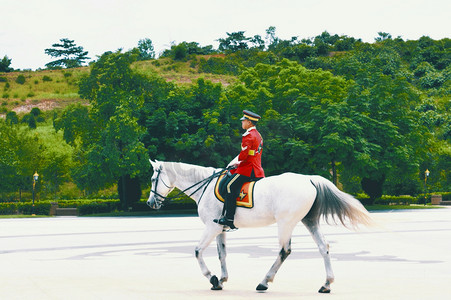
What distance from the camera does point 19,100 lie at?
340ft

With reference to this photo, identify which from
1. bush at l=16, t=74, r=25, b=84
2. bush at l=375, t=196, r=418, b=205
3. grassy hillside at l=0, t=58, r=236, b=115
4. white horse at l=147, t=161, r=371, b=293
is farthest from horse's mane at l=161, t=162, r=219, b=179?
bush at l=16, t=74, r=25, b=84

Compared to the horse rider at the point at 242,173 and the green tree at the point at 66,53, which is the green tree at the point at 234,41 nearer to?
the green tree at the point at 66,53

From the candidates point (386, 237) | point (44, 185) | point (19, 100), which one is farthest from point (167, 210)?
point (19, 100)

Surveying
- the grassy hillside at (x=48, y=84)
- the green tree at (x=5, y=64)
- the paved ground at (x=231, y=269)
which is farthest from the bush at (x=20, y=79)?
the paved ground at (x=231, y=269)

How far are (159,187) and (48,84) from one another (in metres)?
109

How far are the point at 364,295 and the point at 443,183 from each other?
225ft

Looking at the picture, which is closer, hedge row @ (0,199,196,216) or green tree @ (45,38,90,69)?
hedge row @ (0,199,196,216)

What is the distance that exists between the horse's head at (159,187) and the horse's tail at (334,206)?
2.69 metres

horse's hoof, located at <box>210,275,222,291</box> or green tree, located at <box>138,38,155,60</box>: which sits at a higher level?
green tree, located at <box>138,38,155,60</box>

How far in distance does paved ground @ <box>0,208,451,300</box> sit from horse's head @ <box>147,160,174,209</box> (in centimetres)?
141

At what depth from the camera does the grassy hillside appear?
101812 millimetres

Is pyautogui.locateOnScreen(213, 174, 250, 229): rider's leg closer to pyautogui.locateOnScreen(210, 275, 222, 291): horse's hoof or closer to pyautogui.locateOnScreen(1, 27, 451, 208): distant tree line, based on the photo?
pyautogui.locateOnScreen(210, 275, 222, 291): horse's hoof

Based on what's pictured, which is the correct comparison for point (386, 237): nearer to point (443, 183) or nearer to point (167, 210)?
point (167, 210)

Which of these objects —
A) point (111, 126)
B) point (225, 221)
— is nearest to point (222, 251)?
point (225, 221)
